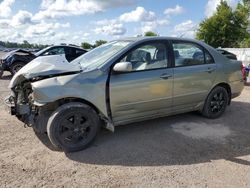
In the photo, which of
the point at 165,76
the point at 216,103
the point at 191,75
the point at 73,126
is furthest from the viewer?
the point at 216,103

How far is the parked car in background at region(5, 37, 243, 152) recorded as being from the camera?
377cm

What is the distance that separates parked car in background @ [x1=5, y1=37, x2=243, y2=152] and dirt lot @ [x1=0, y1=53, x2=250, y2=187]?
1.05 ft

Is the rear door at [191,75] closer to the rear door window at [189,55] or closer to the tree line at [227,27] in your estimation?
the rear door window at [189,55]

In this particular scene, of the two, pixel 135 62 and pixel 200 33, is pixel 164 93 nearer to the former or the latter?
pixel 135 62

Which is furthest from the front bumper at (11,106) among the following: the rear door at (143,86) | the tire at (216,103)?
the tire at (216,103)

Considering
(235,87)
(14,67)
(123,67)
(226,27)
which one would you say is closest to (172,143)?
(123,67)

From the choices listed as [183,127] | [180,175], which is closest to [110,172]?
[180,175]

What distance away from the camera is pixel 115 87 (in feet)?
13.1

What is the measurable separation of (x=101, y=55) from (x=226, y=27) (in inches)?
1393

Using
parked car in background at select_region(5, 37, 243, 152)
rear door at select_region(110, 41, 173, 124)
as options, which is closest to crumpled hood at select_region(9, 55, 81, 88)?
parked car in background at select_region(5, 37, 243, 152)

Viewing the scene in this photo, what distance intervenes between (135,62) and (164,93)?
736mm

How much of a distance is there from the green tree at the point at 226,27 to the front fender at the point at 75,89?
115 ft

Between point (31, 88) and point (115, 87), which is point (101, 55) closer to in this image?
point (115, 87)

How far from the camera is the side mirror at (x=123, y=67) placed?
12.7ft
